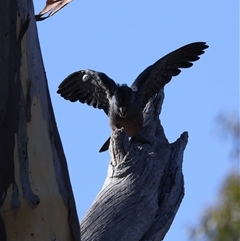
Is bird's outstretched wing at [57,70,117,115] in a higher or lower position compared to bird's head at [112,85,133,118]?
higher

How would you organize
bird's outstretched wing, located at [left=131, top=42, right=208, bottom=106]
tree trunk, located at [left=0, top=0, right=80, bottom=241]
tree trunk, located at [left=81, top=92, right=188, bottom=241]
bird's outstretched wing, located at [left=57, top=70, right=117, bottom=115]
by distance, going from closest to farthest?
tree trunk, located at [left=0, top=0, right=80, bottom=241], tree trunk, located at [left=81, top=92, right=188, bottom=241], bird's outstretched wing, located at [left=131, top=42, right=208, bottom=106], bird's outstretched wing, located at [left=57, top=70, right=117, bottom=115]

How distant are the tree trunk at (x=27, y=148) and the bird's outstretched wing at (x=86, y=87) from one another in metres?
2.63

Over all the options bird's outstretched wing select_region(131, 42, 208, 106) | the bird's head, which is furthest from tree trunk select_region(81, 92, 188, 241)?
the bird's head

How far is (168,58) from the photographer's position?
5684mm

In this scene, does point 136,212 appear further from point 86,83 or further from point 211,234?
point 86,83

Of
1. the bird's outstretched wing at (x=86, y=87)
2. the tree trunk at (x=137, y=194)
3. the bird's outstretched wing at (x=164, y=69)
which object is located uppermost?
the bird's outstretched wing at (x=86, y=87)

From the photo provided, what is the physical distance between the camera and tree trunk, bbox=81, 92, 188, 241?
3.30 meters

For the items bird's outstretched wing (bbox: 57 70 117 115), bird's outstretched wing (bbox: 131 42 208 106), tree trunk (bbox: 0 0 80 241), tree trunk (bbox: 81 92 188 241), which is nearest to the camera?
tree trunk (bbox: 0 0 80 241)

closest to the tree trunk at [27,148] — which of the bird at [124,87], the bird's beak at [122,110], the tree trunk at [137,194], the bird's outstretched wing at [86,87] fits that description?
the tree trunk at [137,194]

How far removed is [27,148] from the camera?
104 inches

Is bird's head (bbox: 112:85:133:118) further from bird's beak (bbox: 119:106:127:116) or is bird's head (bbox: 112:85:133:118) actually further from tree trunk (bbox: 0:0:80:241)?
tree trunk (bbox: 0:0:80:241)

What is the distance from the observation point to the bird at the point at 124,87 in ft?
17.8

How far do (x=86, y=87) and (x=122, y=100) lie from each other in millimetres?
347

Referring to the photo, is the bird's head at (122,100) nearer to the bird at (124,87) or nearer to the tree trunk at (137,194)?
the bird at (124,87)
